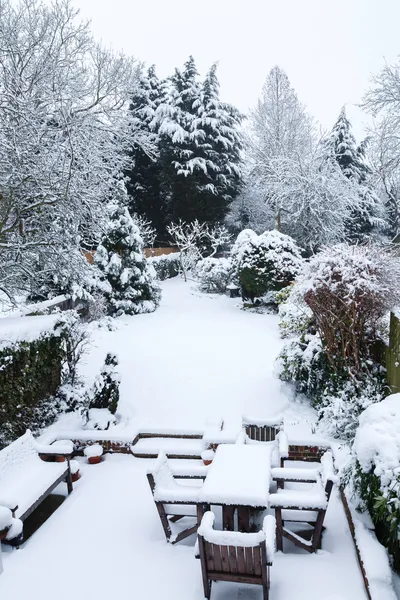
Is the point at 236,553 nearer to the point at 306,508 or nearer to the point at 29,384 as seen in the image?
the point at 306,508

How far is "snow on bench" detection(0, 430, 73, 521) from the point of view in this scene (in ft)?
13.1

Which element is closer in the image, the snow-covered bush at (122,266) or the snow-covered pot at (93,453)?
the snow-covered pot at (93,453)

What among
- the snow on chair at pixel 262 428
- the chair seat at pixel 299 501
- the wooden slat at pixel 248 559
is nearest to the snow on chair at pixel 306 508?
the chair seat at pixel 299 501

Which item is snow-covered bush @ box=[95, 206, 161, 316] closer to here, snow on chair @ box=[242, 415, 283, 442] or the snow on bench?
snow on chair @ box=[242, 415, 283, 442]

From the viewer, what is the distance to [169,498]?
3.76 meters

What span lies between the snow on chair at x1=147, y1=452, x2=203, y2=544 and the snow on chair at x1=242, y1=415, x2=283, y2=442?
5.45 ft

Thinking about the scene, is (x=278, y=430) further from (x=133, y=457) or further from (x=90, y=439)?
(x=90, y=439)

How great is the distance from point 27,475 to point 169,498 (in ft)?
5.93

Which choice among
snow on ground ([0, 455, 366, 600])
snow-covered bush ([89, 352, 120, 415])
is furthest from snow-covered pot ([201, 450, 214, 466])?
snow-covered bush ([89, 352, 120, 415])

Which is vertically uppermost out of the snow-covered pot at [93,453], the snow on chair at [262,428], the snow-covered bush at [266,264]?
the snow-covered bush at [266,264]

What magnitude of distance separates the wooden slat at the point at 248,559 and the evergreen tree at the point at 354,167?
2362 centimetres

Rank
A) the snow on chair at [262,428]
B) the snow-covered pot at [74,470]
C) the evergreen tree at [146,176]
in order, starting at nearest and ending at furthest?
the snow-covered pot at [74,470] < the snow on chair at [262,428] < the evergreen tree at [146,176]

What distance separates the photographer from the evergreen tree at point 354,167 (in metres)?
24.8

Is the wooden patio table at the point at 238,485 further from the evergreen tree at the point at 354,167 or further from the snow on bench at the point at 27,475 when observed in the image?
the evergreen tree at the point at 354,167
